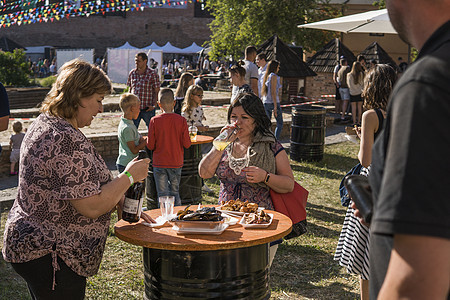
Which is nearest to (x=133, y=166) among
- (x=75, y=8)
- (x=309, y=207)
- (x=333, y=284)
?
(x=333, y=284)

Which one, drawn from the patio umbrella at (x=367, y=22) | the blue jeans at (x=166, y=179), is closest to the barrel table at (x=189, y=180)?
the blue jeans at (x=166, y=179)

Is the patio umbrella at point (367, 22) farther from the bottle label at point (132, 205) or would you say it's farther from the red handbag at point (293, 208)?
the bottle label at point (132, 205)

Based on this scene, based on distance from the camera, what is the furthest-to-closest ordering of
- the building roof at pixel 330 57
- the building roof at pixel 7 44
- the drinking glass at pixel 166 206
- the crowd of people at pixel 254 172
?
the building roof at pixel 7 44 → the building roof at pixel 330 57 → the drinking glass at pixel 166 206 → the crowd of people at pixel 254 172

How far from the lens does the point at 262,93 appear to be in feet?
34.1

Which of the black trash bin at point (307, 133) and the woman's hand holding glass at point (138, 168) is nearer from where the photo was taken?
the woman's hand holding glass at point (138, 168)

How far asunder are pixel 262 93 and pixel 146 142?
4543mm

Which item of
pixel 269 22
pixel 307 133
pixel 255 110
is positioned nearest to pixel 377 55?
pixel 269 22

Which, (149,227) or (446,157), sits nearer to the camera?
(446,157)

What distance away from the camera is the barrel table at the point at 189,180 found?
6.64m

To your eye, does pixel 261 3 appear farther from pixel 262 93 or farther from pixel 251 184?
pixel 251 184

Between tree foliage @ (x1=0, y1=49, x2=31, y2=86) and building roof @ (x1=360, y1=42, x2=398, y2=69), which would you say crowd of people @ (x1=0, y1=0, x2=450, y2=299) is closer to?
building roof @ (x1=360, y1=42, x2=398, y2=69)

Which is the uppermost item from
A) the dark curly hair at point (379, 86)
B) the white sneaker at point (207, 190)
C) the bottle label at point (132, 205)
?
the dark curly hair at point (379, 86)

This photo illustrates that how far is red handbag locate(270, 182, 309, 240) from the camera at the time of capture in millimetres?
3840

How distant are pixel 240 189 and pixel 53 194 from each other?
1703mm
